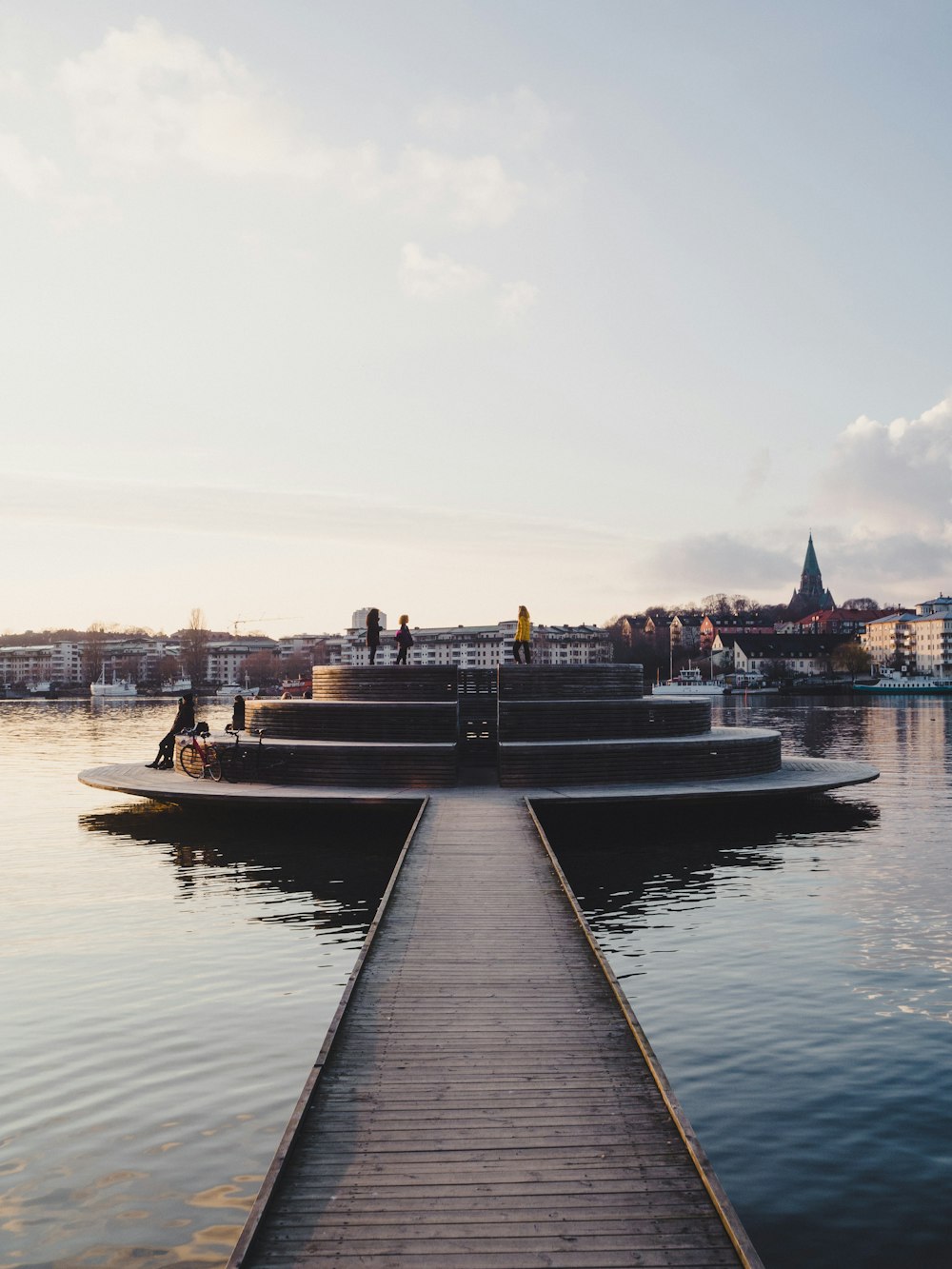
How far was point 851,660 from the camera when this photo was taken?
186 meters

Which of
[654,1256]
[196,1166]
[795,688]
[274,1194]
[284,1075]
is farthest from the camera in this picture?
[795,688]

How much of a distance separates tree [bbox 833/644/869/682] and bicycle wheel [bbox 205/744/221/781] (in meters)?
176

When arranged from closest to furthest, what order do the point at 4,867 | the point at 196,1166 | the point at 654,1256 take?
the point at 654,1256 → the point at 196,1166 → the point at 4,867

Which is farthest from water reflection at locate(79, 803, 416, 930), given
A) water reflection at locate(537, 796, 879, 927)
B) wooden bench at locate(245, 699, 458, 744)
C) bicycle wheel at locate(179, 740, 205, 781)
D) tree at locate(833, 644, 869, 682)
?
tree at locate(833, 644, 869, 682)

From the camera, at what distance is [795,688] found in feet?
545

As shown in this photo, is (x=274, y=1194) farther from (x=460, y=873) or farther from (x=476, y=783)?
(x=476, y=783)

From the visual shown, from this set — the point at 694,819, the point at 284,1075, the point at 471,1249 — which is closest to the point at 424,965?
the point at 284,1075

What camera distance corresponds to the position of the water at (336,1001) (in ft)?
24.5

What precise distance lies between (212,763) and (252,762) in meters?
1.18

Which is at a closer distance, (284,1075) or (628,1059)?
(628,1059)

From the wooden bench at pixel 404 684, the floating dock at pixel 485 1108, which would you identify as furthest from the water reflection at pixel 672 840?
the wooden bench at pixel 404 684

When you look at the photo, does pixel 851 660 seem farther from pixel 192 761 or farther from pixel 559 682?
pixel 192 761

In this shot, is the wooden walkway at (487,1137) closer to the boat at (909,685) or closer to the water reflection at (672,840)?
the water reflection at (672,840)

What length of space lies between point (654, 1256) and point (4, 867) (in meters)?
18.3
